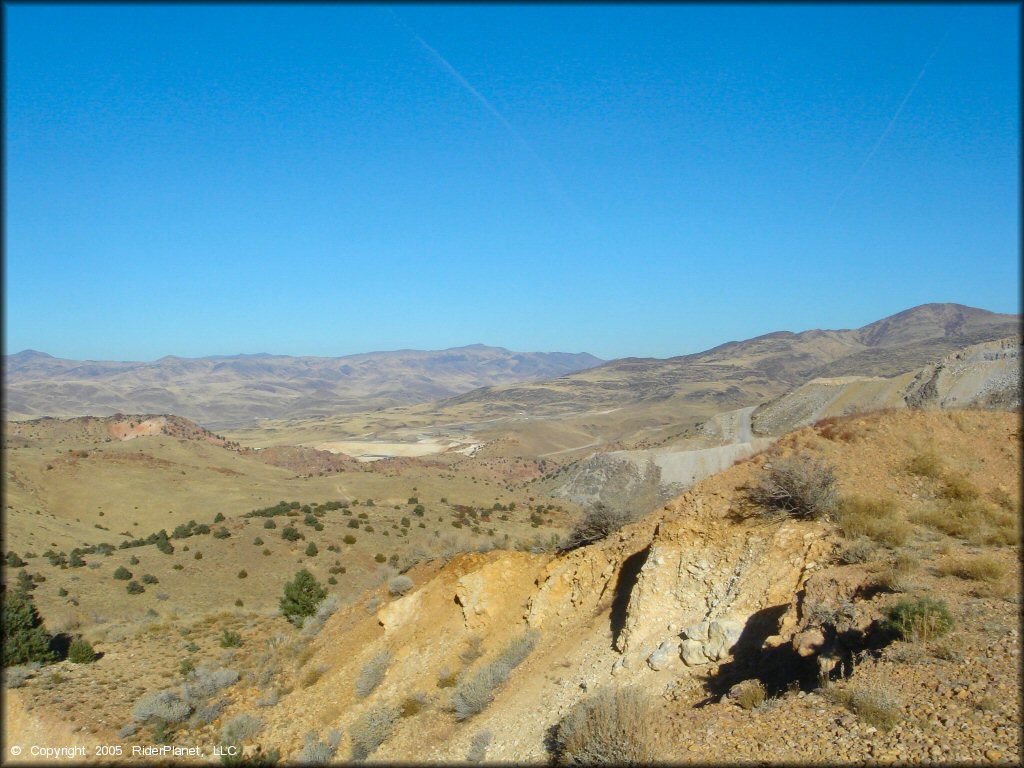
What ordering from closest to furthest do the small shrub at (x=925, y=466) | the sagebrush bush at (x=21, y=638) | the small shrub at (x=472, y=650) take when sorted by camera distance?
the small shrub at (x=925, y=466)
the small shrub at (x=472, y=650)
the sagebrush bush at (x=21, y=638)

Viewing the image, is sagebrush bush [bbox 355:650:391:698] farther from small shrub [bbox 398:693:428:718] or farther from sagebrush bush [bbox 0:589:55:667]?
sagebrush bush [bbox 0:589:55:667]

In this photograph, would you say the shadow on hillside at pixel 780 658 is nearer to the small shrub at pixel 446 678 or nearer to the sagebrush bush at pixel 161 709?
the small shrub at pixel 446 678

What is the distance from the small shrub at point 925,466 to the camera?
10.7 meters

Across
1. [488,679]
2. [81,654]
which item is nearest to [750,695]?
[488,679]

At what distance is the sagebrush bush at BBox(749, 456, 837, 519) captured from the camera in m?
9.20

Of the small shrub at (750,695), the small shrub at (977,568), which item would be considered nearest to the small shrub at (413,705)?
the small shrub at (750,695)

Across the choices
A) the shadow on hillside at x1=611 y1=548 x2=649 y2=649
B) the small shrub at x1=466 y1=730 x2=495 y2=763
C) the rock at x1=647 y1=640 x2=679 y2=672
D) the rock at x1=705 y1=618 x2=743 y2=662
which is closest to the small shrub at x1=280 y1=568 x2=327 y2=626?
the small shrub at x1=466 y1=730 x2=495 y2=763

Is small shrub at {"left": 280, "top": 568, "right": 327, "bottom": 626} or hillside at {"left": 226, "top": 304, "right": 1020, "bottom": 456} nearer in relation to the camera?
small shrub at {"left": 280, "top": 568, "right": 327, "bottom": 626}

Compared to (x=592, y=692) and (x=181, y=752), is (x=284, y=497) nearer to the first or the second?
(x=181, y=752)

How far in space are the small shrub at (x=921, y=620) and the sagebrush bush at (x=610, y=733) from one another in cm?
288

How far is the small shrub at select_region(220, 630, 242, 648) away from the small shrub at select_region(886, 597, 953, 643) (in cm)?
1744

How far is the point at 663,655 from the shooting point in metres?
8.30

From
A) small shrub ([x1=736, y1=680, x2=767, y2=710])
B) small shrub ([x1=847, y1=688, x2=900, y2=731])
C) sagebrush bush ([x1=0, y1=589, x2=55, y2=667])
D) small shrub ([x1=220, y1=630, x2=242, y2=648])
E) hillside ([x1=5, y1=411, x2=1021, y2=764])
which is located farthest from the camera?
small shrub ([x1=220, y1=630, x2=242, y2=648])

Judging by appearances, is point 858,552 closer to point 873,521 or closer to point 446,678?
point 873,521
